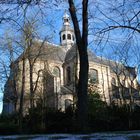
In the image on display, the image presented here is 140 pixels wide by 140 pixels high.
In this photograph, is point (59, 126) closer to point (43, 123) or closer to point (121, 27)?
point (43, 123)

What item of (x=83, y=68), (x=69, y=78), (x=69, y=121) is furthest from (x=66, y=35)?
(x=83, y=68)

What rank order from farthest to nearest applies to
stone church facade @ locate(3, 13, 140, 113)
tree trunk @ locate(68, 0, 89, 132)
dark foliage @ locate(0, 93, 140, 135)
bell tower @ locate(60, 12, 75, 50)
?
bell tower @ locate(60, 12, 75, 50), stone church facade @ locate(3, 13, 140, 113), dark foliage @ locate(0, 93, 140, 135), tree trunk @ locate(68, 0, 89, 132)

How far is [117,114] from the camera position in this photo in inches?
892

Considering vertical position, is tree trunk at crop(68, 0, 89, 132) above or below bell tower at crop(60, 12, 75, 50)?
below

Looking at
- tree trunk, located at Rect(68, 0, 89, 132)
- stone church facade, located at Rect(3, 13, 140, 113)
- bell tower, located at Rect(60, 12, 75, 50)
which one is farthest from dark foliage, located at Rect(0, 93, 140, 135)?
bell tower, located at Rect(60, 12, 75, 50)

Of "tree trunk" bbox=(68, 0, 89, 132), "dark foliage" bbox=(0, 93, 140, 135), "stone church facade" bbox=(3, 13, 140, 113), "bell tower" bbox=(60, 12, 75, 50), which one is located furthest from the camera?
"bell tower" bbox=(60, 12, 75, 50)

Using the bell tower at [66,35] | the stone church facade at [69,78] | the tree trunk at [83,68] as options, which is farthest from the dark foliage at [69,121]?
the bell tower at [66,35]

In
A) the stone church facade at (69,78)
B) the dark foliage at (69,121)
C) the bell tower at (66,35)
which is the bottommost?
the dark foliage at (69,121)

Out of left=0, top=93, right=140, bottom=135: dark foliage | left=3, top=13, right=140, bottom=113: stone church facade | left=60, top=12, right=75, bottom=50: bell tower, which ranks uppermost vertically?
left=60, top=12, right=75, bottom=50: bell tower

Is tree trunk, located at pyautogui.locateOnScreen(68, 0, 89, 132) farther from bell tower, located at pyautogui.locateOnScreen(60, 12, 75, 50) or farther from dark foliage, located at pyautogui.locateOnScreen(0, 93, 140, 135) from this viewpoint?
bell tower, located at pyautogui.locateOnScreen(60, 12, 75, 50)

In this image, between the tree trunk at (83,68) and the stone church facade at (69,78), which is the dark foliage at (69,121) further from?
the stone church facade at (69,78)

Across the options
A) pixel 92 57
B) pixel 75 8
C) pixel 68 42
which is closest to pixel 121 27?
Result: pixel 75 8

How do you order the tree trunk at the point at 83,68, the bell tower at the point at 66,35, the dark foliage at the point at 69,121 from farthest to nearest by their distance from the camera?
the bell tower at the point at 66,35
the dark foliage at the point at 69,121
the tree trunk at the point at 83,68

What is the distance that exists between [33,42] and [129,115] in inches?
482
